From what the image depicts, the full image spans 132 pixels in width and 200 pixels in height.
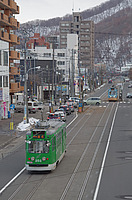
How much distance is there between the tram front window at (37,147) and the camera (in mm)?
20562

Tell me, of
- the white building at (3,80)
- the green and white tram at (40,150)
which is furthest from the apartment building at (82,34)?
the green and white tram at (40,150)

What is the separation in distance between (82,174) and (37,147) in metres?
2.76

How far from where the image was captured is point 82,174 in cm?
2112

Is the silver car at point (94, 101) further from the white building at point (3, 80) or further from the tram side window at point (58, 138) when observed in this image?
the tram side window at point (58, 138)

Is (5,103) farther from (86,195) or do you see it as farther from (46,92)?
(46,92)

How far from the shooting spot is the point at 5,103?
173 feet

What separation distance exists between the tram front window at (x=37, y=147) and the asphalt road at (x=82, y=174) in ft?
4.38

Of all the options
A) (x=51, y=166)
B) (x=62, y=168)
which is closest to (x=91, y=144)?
(x=62, y=168)

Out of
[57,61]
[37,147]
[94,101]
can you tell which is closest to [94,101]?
[94,101]

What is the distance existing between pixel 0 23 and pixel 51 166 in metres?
41.1

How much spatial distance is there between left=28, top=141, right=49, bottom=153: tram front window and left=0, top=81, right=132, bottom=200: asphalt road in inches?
52.5

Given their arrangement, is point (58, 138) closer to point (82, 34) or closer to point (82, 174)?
point (82, 174)

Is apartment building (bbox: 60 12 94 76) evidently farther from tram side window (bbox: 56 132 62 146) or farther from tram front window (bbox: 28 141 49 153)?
tram front window (bbox: 28 141 49 153)

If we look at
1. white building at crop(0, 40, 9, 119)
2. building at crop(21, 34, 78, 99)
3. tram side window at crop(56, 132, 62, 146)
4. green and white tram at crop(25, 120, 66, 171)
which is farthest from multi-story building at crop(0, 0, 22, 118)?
building at crop(21, 34, 78, 99)
